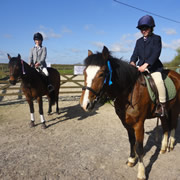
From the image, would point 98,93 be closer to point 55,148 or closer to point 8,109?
point 55,148

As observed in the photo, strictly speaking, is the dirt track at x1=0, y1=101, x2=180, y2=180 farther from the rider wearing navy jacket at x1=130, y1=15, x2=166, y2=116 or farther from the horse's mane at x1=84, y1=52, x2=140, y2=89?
the horse's mane at x1=84, y1=52, x2=140, y2=89

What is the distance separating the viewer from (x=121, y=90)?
2.28m

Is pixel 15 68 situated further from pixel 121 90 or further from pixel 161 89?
pixel 161 89

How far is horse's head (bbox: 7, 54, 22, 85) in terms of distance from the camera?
4123 millimetres

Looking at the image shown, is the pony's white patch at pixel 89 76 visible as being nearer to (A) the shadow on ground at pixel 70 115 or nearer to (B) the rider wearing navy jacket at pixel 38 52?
(A) the shadow on ground at pixel 70 115

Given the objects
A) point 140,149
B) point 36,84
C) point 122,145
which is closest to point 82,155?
point 122,145

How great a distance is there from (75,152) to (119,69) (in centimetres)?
222

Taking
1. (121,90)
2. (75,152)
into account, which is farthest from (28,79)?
(121,90)

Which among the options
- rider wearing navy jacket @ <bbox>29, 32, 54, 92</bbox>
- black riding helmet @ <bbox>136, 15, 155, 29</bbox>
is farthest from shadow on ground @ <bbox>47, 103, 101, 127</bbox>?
black riding helmet @ <bbox>136, 15, 155, 29</bbox>

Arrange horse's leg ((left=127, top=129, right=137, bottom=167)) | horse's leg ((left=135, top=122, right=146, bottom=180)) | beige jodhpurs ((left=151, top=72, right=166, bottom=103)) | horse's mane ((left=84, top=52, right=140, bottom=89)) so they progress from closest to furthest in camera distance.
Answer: horse's mane ((left=84, top=52, right=140, bottom=89)), horse's leg ((left=135, top=122, right=146, bottom=180)), beige jodhpurs ((left=151, top=72, right=166, bottom=103)), horse's leg ((left=127, top=129, right=137, bottom=167))

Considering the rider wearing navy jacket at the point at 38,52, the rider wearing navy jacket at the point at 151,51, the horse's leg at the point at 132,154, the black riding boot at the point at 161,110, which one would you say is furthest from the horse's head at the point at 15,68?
the black riding boot at the point at 161,110

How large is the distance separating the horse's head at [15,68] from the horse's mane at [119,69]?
2.94m

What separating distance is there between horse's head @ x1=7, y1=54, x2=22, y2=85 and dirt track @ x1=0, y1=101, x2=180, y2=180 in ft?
5.34

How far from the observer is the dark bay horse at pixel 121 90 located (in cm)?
183
